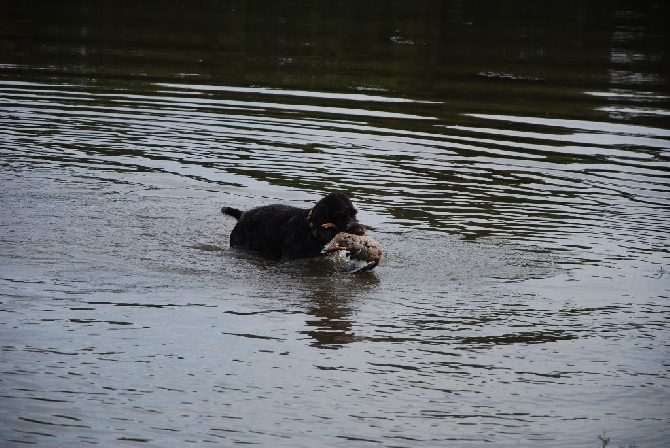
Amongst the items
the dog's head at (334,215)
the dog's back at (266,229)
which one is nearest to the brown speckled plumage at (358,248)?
the dog's head at (334,215)

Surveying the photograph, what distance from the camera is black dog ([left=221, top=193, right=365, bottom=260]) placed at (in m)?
10.0

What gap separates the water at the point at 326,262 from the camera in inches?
273

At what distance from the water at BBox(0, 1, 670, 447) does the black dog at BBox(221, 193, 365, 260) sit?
9.7 inches

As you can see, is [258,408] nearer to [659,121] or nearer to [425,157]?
[425,157]

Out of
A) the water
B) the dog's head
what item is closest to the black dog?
the dog's head

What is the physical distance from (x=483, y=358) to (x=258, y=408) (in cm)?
186

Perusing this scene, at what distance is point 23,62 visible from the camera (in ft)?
75.9

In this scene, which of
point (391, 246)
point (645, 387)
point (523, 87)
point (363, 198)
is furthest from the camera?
point (523, 87)

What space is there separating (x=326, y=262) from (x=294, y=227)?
46 centimetres

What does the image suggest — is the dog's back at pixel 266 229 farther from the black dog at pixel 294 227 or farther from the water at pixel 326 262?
the water at pixel 326 262

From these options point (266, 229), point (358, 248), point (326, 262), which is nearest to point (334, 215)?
point (358, 248)

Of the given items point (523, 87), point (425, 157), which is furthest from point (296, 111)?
point (523, 87)

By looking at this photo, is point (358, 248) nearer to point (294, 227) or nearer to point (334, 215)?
point (334, 215)

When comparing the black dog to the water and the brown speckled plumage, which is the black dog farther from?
the water
